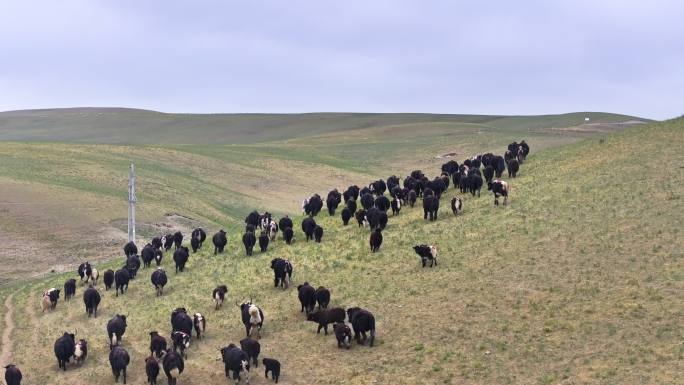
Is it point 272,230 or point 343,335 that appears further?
point 272,230

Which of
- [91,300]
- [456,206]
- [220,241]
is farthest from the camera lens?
[220,241]

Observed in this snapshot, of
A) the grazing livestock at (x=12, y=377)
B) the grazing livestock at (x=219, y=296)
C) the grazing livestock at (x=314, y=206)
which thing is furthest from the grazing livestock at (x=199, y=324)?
the grazing livestock at (x=314, y=206)

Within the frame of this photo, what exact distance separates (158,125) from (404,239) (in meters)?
125

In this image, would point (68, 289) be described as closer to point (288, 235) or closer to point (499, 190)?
point (288, 235)

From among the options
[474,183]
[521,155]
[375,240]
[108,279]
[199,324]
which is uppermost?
[521,155]

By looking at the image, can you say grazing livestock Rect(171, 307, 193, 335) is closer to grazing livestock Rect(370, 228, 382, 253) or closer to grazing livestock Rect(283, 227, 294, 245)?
grazing livestock Rect(370, 228, 382, 253)

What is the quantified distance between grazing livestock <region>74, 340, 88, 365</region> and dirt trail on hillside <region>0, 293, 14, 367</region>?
2806mm

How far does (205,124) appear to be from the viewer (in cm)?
15075

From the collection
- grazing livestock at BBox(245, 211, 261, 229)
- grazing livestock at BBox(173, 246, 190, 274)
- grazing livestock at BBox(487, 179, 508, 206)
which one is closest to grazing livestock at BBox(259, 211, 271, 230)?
grazing livestock at BBox(245, 211, 261, 229)

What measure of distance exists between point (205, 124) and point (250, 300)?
415 feet

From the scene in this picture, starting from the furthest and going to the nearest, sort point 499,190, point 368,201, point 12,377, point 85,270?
point 368,201, point 499,190, point 85,270, point 12,377

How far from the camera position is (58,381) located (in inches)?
864

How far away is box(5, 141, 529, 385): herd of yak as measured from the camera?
822 inches

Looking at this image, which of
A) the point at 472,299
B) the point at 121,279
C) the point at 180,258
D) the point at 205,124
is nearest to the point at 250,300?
the point at 121,279
